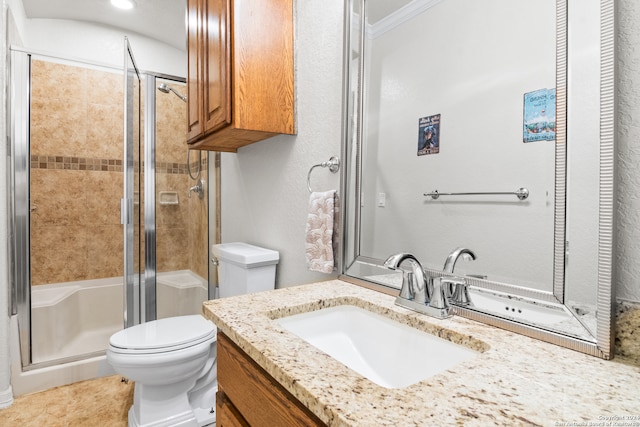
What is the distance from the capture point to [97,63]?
7.82ft

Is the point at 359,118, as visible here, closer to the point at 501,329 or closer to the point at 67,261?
the point at 501,329

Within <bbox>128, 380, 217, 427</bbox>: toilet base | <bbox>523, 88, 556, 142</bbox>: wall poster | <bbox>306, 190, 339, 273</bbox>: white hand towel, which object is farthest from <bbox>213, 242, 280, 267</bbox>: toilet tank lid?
<bbox>523, 88, 556, 142</bbox>: wall poster

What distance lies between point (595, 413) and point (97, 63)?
306 centimetres

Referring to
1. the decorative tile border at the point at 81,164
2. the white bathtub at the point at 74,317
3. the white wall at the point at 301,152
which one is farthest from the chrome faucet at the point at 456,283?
the white bathtub at the point at 74,317

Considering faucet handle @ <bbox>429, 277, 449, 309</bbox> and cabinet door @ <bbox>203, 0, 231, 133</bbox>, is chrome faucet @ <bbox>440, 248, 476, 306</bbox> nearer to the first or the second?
faucet handle @ <bbox>429, 277, 449, 309</bbox>

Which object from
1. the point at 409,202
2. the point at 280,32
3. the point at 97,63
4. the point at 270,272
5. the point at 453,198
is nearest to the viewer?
the point at 453,198

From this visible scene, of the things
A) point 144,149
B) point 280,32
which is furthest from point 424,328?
point 144,149

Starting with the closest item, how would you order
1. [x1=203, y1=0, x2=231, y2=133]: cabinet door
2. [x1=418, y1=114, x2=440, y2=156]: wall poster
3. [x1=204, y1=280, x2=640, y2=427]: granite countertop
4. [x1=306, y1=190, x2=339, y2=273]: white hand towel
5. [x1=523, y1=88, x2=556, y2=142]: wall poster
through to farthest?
1. [x1=204, y1=280, x2=640, y2=427]: granite countertop
2. [x1=523, y1=88, x2=556, y2=142]: wall poster
3. [x1=418, y1=114, x2=440, y2=156]: wall poster
4. [x1=306, y1=190, x2=339, y2=273]: white hand towel
5. [x1=203, y1=0, x2=231, y2=133]: cabinet door

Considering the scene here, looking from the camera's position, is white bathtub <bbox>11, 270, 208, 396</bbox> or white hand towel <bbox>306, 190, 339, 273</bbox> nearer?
white hand towel <bbox>306, 190, 339, 273</bbox>

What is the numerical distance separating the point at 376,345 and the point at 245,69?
3.57 feet

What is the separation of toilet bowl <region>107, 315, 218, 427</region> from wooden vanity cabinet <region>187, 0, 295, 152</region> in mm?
947

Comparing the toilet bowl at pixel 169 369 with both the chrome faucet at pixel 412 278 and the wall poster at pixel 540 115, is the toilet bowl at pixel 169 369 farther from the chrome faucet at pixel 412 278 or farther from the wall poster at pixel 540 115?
the wall poster at pixel 540 115

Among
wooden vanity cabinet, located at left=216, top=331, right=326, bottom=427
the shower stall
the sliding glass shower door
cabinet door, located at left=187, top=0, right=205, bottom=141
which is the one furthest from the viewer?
the shower stall

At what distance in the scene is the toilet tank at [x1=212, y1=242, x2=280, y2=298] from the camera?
1515mm
